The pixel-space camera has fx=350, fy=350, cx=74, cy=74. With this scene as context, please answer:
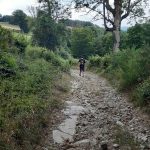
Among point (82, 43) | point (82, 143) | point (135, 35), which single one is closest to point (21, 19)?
point (82, 43)

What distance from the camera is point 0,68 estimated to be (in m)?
12.9

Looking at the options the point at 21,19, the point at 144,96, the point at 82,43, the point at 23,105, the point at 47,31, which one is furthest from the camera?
the point at 82,43

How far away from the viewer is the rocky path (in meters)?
8.59

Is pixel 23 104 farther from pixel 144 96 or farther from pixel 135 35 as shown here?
pixel 135 35

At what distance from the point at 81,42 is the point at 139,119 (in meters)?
87.0

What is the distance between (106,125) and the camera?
412 inches

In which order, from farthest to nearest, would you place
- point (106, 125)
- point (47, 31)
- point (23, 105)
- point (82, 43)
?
point (82, 43), point (47, 31), point (106, 125), point (23, 105)

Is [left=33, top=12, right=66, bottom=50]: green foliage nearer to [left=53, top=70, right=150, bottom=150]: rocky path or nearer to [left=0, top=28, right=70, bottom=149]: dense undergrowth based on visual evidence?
[left=0, top=28, right=70, bottom=149]: dense undergrowth

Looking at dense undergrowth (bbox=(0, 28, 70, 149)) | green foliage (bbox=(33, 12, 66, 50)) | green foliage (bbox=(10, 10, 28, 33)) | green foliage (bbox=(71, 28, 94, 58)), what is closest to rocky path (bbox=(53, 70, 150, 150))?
dense undergrowth (bbox=(0, 28, 70, 149))

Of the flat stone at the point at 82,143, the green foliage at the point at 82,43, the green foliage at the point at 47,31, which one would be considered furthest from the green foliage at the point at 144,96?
the green foliage at the point at 82,43

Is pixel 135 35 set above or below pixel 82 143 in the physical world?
above

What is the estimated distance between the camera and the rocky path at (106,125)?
8.59m

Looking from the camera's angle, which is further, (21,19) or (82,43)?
(82,43)

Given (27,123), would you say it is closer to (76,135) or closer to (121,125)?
(76,135)
